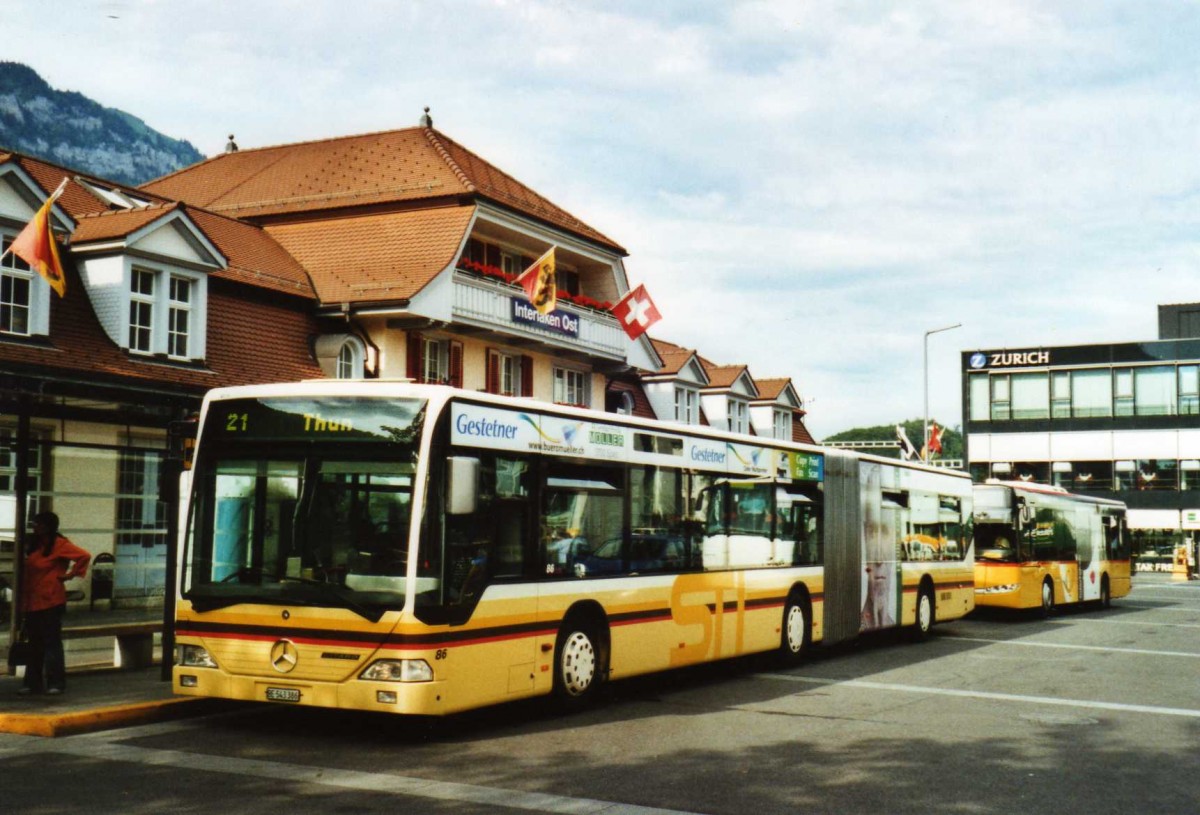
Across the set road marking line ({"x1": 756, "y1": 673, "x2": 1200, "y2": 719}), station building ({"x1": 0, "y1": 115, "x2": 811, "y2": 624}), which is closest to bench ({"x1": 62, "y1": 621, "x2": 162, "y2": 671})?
station building ({"x1": 0, "y1": 115, "x2": 811, "y2": 624})

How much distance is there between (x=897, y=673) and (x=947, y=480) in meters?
7.98

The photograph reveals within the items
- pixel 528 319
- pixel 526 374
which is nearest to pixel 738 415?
pixel 526 374

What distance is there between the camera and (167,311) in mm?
21906

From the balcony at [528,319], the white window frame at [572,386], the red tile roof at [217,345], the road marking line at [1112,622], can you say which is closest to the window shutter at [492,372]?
the balcony at [528,319]

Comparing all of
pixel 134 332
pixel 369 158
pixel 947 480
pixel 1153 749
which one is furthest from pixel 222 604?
pixel 369 158

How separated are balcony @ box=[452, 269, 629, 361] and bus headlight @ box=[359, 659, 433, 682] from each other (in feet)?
59.6

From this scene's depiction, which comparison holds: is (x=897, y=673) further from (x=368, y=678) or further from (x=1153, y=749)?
(x=368, y=678)

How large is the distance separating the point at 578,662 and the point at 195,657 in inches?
136

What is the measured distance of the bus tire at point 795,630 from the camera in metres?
16.7

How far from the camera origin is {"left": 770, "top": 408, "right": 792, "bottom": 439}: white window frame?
4841 cm

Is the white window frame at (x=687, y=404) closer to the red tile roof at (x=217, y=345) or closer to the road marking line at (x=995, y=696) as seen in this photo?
the red tile roof at (x=217, y=345)

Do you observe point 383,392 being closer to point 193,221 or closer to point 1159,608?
point 193,221

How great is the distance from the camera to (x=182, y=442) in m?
12.8

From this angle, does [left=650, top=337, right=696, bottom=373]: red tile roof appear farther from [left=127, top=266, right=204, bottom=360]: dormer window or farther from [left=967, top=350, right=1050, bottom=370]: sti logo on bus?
[left=967, top=350, right=1050, bottom=370]: sti logo on bus
